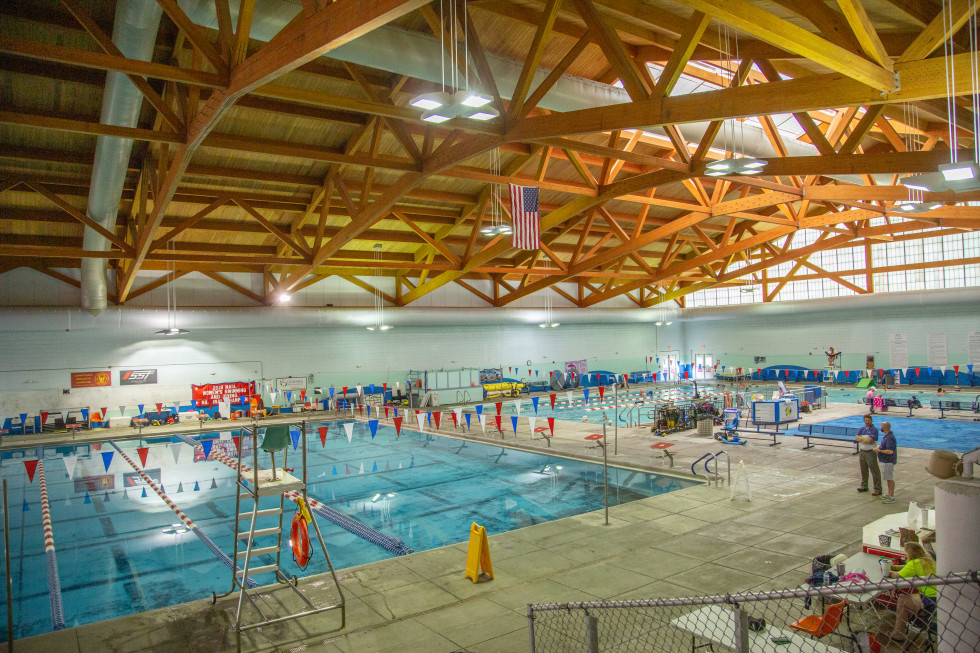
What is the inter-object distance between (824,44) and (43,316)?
1024 inches

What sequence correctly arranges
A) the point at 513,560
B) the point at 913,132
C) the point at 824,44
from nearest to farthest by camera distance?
the point at 824,44
the point at 513,560
the point at 913,132

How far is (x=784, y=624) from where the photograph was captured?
6.36 meters

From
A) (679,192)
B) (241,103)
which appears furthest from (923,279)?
(241,103)

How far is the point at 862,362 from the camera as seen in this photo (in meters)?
36.9

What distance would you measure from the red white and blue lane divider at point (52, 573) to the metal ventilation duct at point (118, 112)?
7.13 m

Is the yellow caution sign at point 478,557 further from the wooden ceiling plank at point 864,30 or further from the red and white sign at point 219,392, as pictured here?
the red and white sign at point 219,392

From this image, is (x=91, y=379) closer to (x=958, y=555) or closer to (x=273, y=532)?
(x=273, y=532)

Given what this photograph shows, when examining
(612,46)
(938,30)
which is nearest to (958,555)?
(938,30)

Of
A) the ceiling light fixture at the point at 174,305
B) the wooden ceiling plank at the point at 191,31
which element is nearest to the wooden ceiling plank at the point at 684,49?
the wooden ceiling plank at the point at 191,31

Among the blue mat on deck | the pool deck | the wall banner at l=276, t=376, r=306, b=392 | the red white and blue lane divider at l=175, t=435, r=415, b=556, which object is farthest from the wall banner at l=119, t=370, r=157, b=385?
the blue mat on deck

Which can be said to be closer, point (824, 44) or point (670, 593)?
point (824, 44)

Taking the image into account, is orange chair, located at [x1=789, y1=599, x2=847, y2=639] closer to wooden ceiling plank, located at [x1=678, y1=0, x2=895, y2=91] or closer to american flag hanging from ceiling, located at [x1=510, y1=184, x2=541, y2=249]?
wooden ceiling plank, located at [x1=678, y1=0, x2=895, y2=91]

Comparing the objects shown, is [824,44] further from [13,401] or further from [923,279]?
[923,279]

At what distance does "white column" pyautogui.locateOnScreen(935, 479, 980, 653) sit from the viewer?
364 centimetres
